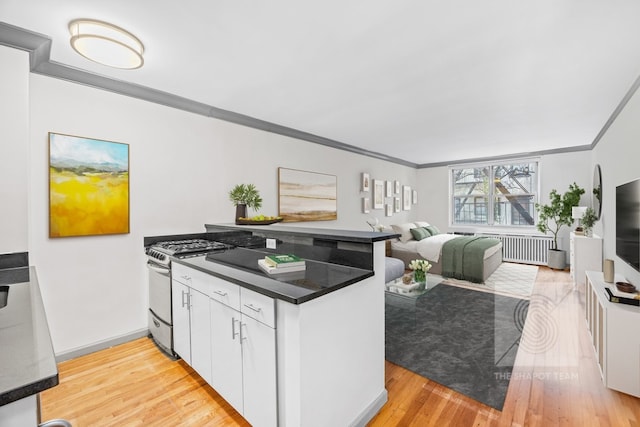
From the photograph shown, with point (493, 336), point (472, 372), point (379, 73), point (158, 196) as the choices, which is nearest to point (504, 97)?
point (379, 73)

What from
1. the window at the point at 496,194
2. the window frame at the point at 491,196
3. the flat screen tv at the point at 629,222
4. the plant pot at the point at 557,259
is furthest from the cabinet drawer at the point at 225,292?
the window at the point at 496,194

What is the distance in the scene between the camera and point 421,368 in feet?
7.67

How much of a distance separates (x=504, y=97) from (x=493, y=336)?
2.54 metres

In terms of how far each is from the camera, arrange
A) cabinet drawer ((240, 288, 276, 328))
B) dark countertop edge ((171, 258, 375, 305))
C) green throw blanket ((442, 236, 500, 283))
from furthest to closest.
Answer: green throw blanket ((442, 236, 500, 283))
cabinet drawer ((240, 288, 276, 328))
dark countertop edge ((171, 258, 375, 305))

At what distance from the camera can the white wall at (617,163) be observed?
8.86 feet

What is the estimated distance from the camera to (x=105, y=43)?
6.35 ft

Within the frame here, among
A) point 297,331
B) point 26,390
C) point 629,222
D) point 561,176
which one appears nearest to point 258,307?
point 297,331

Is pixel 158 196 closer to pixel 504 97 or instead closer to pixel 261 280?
pixel 261 280

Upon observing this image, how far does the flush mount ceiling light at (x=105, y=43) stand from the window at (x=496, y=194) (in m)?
7.29

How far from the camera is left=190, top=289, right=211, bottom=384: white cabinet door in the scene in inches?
77.5

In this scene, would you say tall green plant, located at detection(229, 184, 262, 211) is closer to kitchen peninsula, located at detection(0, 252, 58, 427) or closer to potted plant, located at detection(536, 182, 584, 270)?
kitchen peninsula, located at detection(0, 252, 58, 427)

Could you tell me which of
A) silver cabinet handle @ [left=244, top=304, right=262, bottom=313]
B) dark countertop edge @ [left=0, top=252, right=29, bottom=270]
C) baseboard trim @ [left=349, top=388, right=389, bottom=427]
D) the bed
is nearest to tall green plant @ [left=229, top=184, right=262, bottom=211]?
dark countertop edge @ [left=0, top=252, right=29, bottom=270]

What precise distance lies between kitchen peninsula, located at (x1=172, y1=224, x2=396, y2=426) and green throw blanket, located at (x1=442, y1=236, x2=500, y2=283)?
3.57m

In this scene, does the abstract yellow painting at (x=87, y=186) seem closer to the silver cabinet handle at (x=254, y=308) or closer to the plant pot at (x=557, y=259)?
the silver cabinet handle at (x=254, y=308)
